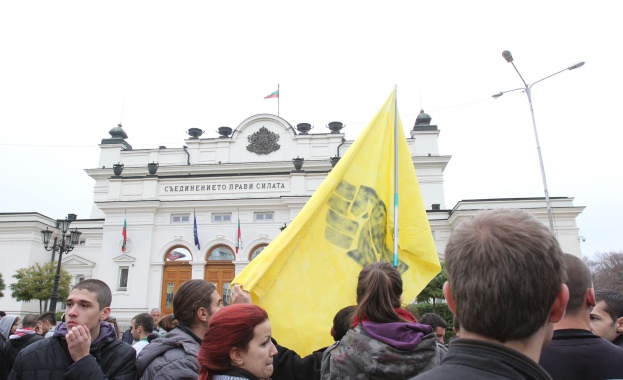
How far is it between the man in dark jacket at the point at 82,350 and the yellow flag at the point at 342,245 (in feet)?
3.76

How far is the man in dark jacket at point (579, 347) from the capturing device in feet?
7.91

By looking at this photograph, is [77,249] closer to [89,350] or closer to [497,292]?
[89,350]

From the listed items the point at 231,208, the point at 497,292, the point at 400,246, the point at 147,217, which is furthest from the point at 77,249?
the point at 497,292

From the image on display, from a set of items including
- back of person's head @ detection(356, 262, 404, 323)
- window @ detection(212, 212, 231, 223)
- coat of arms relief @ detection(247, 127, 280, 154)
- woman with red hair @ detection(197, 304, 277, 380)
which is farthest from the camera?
coat of arms relief @ detection(247, 127, 280, 154)

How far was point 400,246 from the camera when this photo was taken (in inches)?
200

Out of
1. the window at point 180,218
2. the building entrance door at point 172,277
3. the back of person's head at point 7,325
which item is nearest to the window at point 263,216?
the window at point 180,218

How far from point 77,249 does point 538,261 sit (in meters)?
37.8

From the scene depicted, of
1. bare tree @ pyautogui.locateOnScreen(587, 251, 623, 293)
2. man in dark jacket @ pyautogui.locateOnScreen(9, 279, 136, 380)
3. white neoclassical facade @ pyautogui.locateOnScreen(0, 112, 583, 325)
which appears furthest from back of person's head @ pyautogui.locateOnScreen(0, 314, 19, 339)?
bare tree @ pyautogui.locateOnScreen(587, 251, 623, 293)

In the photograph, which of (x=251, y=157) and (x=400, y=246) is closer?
(x=400, y=246)

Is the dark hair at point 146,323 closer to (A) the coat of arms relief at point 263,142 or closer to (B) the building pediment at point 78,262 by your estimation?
(A) the coat of arms relief at point 263,142

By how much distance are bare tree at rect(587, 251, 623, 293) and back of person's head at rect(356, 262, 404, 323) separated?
6078cm

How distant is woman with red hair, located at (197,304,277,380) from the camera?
2.40 meters

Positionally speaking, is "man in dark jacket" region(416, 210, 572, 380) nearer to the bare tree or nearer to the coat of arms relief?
the coat of arms relief

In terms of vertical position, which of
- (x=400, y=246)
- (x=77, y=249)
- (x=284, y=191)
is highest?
(x=284, y=191)
